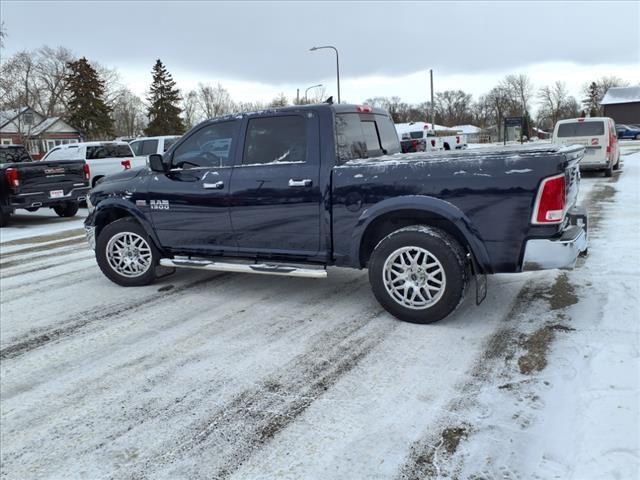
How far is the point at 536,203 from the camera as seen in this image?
402 centimetres

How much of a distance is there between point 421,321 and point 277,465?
2.19m

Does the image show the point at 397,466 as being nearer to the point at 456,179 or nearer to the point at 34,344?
the point at 456,179

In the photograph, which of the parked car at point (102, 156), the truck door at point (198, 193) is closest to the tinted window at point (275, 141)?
the truck door at point (198, 193)

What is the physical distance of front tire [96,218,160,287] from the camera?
614 centimetres

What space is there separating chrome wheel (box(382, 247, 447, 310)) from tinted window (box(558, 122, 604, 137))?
44.4 ft

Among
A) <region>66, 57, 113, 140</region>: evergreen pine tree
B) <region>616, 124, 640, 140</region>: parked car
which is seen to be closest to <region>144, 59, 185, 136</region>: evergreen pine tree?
<region>66, 57, 113, 140</region>: evergreen pine tree

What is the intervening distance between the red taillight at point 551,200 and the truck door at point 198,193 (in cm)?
302

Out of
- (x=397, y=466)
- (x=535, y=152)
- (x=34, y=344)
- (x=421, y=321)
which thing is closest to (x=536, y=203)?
(x=535, y=152)

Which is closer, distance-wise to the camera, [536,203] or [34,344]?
[536,203]

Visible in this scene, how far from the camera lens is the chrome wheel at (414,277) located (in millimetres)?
4453

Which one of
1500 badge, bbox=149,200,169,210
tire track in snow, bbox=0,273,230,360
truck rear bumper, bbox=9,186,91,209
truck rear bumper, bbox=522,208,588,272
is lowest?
tire track in snow, bbox=0,273,230,360

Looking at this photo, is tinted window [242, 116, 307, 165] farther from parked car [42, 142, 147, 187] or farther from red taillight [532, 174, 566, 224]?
parked car [42, 142, 147, 187]

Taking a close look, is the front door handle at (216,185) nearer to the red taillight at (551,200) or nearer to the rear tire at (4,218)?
the red taillight at (551,200)

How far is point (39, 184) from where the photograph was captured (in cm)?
1216
